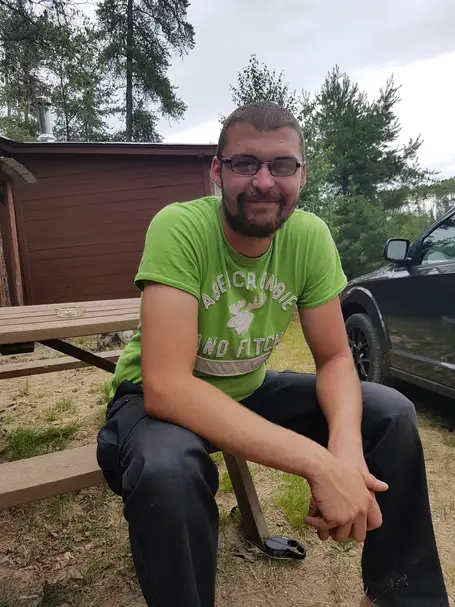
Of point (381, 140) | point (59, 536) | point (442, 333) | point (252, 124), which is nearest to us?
point (252, 124)

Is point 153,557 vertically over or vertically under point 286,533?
over

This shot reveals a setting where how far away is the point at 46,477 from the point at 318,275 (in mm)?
1117

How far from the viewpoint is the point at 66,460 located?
1693mm

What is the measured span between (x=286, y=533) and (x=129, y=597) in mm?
746

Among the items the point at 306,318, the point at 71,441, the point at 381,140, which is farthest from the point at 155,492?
the point at 381,140

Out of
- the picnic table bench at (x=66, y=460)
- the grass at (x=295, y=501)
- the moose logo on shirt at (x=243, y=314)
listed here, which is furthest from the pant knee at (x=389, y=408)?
the grass at (x=295, y=501)

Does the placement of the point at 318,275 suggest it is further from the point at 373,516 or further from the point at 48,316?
the point at 48,316

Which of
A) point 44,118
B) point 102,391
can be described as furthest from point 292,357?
point 44,118

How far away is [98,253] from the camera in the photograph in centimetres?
1009

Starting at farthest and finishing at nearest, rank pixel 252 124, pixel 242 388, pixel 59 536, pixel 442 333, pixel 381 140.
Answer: pixel 381 140 < pixel 442 333 < pixel 59 536 < pixel 242 388 < pixel 252 124

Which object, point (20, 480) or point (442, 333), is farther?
point (442, 333)

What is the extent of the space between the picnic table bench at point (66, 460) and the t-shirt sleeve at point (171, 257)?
25.0 inches

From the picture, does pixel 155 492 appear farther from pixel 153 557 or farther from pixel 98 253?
pixel 98 253

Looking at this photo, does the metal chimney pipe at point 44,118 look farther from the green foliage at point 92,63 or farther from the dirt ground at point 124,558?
the dirt ground at point 124,558
